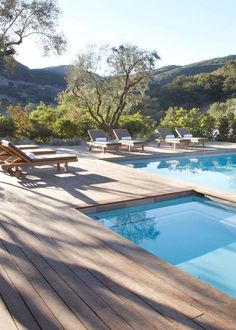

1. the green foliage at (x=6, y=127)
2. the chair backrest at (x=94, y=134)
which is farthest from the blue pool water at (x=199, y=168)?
the green foliage at (x=6, y=127)

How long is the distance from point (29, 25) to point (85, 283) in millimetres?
13318

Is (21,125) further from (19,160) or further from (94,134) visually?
(19,160)

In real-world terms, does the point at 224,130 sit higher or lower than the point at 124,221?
higher

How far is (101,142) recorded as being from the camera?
1164cm

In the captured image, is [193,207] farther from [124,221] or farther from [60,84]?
[60,84]

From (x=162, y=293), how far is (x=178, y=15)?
15332 millimetres

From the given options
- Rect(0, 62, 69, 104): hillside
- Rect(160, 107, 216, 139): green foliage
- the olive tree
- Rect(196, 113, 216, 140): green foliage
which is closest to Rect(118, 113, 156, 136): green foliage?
the olive tree

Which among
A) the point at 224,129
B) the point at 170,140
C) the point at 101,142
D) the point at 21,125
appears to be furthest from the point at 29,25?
the point at 224,129

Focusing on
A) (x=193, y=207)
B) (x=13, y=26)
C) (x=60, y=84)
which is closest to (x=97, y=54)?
(x=13, y=26)

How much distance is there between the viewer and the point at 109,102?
612 inches

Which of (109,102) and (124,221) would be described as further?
(109,102)

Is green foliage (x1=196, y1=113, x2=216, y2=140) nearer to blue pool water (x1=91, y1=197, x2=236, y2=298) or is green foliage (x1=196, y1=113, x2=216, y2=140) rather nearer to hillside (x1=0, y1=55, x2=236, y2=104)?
blue pool water (x1=91, y1=197, x2=236, y2=298)

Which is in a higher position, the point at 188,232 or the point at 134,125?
the point at 134,125

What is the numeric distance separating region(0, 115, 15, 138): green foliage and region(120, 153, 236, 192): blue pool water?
5623 mm
